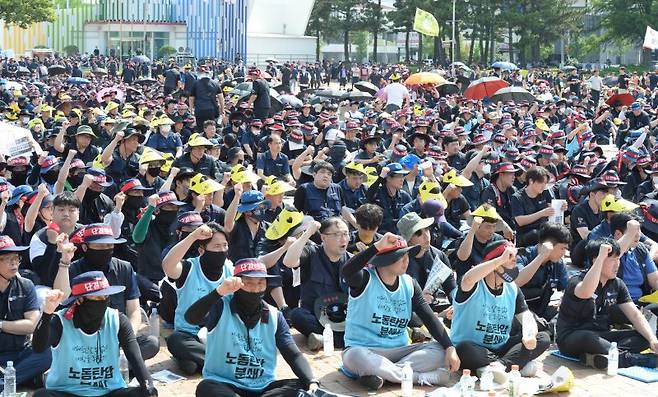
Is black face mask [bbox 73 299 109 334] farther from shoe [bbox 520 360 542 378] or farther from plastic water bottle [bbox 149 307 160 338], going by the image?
shoe [bbox 520 360 542 378]

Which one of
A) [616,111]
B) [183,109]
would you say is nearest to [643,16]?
[616,111]

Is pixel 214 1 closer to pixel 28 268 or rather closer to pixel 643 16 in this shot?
pixel 643 16

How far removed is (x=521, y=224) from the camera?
38.2ft

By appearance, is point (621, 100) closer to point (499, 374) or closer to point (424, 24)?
point (424, 24)

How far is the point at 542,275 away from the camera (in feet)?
30.2

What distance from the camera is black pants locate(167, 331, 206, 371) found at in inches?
316

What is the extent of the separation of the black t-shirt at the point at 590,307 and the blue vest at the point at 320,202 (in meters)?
3.55

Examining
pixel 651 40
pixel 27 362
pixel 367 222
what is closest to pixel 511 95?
pixel 651 40

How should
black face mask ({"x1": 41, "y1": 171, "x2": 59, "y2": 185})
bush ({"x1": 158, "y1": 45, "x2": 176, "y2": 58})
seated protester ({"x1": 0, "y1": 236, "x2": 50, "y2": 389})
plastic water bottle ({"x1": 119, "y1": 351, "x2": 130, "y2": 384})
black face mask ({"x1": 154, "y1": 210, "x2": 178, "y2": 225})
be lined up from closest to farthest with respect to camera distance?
1. plastic water bottle ({"x1": 119, "y1": 351, "x2": 130, "y2": 384})
2. seated protester ({"x1": 0, "y1": 236, "x2": 50, "y2": 389})
3. black face mask ({"x1": 154, "y1": 210, "x2": 178, "y2": 225})
4. black face mask ({"x1": 41, "y1": 171, "x2": 59, "y2": 185})
5. bush ({"x1": 158, "y1": 45, "x2": 176, "y2": 58})

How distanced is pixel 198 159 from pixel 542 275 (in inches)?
212

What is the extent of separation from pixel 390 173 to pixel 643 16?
53454 millimetres

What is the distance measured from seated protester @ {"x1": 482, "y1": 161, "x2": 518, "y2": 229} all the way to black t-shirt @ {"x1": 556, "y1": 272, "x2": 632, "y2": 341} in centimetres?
348

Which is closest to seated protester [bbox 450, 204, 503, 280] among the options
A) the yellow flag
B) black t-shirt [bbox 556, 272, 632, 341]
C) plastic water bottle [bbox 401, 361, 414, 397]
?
black t-shirt [bbox 556, 272, 632, 341]

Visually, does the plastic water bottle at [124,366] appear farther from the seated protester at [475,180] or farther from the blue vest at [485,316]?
the seated protester at [475,180]
